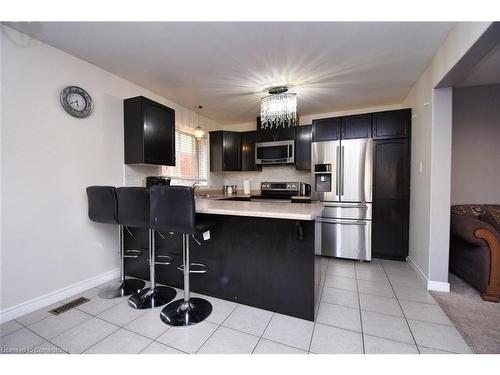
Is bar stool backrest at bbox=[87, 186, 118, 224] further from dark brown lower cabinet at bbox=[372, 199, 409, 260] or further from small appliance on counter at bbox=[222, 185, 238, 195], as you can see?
dark brown lower cabinet at bbox=[372, 199, 409, 260]

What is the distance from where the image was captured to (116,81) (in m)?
2.67

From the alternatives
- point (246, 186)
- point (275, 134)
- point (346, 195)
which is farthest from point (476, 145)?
point (246, 186)

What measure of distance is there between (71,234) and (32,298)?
60 centimetres

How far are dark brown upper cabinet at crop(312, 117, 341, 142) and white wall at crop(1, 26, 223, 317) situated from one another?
9.43 ft

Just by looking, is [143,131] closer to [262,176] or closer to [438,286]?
[262,176]

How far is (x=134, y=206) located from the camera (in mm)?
1952

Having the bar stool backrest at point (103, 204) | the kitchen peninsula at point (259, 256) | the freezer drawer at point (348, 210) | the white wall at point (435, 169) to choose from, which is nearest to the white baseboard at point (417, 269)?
the white wall at point (435, 169)

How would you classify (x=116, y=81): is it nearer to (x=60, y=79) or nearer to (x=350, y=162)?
(x=60, y=79)

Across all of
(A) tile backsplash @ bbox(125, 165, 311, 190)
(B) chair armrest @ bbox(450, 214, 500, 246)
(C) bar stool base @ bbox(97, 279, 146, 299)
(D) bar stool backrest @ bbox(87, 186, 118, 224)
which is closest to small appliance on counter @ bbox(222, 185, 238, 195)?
(A) tile backsplash @ bbox(125, 165, 311, 190)

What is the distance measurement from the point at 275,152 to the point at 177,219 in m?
2.95

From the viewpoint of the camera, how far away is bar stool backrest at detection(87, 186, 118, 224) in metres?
2.05

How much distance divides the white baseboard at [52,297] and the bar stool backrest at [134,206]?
0.99m

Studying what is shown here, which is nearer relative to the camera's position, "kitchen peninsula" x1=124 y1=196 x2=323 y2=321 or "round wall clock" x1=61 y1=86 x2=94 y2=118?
"kitchen peninsula" x1=124 y1=196 x2=323 y2=321
